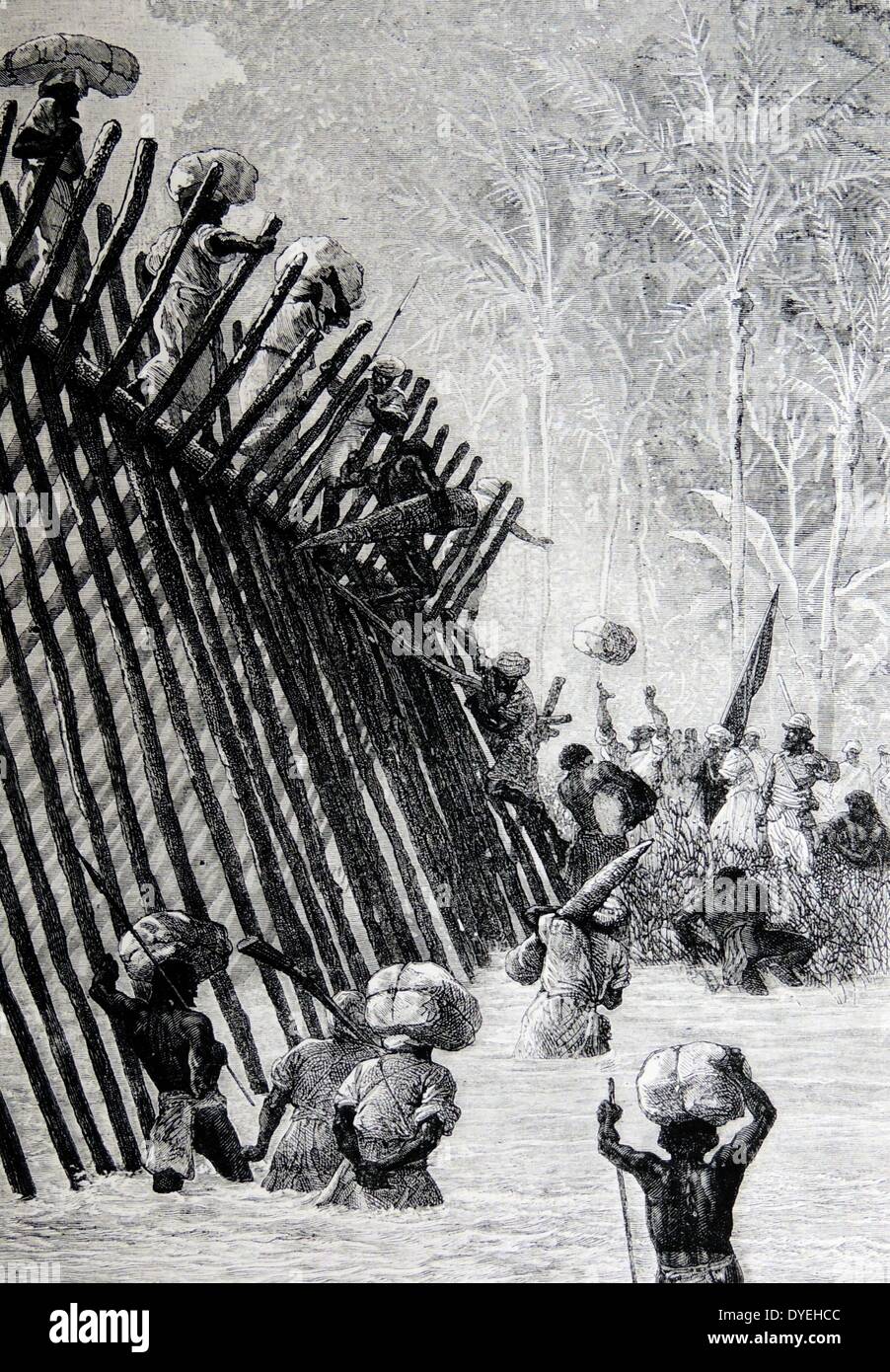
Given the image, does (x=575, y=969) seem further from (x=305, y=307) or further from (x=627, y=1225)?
(x=305, y=307)

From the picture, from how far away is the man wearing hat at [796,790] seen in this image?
11.3 feet

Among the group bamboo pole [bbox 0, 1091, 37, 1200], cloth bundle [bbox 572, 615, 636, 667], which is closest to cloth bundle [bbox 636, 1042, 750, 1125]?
cloth bundle [bbox 572, 615, 636, 667]

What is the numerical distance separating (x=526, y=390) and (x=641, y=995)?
4.95 ft

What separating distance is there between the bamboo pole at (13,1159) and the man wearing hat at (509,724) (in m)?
1.38

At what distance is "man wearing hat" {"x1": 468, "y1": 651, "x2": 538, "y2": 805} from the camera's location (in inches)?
135

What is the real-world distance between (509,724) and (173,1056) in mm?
1127

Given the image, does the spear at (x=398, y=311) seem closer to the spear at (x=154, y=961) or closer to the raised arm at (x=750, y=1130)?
the spear at (x=154, y=961)

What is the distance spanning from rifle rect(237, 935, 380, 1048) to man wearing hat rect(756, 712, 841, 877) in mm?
1120

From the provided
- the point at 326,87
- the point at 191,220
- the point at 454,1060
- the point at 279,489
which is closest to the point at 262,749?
the point at 279,489

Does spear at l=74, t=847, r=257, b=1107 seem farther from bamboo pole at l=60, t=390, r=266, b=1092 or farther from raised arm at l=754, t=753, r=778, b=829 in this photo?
raised arm at l=754, t=753, r=778, b=829

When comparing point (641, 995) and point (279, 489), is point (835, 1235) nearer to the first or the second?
point (641, 995)

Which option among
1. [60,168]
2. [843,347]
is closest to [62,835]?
[60,168]

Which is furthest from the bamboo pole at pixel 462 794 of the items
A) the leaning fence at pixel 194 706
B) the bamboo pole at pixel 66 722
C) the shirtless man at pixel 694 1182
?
the bamboo pole at pixel 66 722

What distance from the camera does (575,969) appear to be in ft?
10.9
